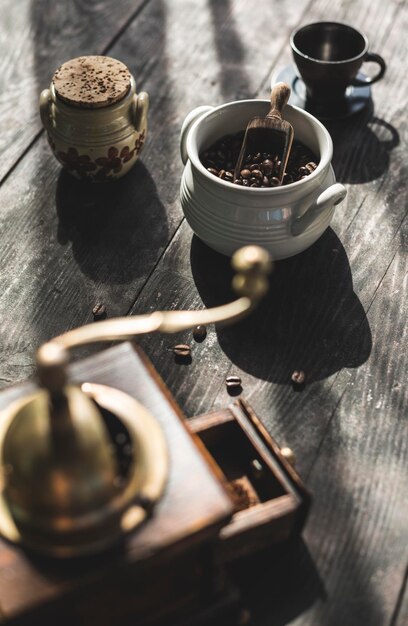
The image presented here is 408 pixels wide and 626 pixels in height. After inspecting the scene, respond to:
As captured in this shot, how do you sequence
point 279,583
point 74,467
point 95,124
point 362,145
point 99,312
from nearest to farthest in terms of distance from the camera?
point 74,467 → point 279,583 → point 99,312 → point 95,124 → point 362,145

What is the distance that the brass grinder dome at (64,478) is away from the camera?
70cm

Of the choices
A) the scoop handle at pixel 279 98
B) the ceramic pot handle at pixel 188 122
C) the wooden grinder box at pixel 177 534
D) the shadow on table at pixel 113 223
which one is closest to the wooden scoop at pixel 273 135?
the scoop handle at pixel 279 98

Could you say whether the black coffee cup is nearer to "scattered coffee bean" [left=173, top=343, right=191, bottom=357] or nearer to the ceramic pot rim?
the ceramic pot rim

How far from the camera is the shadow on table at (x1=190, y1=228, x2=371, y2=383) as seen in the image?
1.21 metres

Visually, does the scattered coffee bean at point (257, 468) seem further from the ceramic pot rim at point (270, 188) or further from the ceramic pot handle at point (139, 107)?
the ceramic pot handle at point (139, 107)

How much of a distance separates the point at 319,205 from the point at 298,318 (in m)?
0.19

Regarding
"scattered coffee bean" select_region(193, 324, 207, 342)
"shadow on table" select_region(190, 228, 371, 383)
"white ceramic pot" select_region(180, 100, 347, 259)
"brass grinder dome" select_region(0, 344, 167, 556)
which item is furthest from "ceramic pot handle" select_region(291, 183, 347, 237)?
"brass grinder dome" select_region(0, 344, 167, 556)

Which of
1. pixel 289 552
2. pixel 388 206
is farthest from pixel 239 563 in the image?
pixel 388 206

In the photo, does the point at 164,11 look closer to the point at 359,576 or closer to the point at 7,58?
the point at 7,58

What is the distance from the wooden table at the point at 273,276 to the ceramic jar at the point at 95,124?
70 millimetres

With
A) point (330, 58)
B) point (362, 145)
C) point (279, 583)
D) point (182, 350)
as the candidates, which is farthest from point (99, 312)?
point (330, 58)

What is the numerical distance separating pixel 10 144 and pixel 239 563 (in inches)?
39.6

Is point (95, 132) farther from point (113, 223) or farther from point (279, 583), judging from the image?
point (279, 583)

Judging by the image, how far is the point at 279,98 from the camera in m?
1.29
